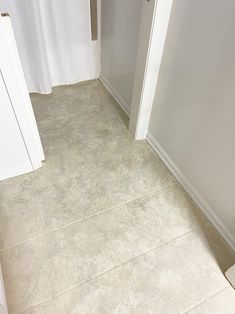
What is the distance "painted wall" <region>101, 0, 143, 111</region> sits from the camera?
4.74 ft

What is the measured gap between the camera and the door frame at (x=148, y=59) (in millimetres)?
1105

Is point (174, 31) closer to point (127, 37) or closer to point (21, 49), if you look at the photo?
point (127, 37)

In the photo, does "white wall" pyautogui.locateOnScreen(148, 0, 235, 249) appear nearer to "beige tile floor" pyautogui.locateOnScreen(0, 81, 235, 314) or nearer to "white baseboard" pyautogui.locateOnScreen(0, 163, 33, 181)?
"beige tile floor" pyautogui.locateOnScreen(0, 81, 235, 314)

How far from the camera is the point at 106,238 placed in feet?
3.95

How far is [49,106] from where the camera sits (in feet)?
6.12

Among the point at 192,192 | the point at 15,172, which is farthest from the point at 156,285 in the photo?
the point at 15,172

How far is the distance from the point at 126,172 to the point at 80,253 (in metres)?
0.54

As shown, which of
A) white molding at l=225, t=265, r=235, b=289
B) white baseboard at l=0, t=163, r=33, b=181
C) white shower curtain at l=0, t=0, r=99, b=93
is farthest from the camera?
white shower curtain at l=0, t=0, r=99, b=93

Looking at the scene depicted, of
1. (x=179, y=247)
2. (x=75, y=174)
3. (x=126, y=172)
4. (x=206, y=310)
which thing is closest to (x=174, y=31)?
(x=126, y=172)

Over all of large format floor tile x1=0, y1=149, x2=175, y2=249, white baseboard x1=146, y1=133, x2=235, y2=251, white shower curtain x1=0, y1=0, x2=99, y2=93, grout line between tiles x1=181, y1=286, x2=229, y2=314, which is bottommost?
grout line between tiles x1=181, y1=286, x2=229, y2=314

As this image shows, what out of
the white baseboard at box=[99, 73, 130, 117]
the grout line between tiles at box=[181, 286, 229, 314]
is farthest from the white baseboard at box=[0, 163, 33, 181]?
the grout line between tiles at box=[181, 286, 229, 314]

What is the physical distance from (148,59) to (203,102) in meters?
0.38

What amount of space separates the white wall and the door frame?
0.12 feet

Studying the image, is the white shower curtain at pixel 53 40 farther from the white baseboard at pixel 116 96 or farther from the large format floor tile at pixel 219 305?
the large format floor tile at pixel 219 305
